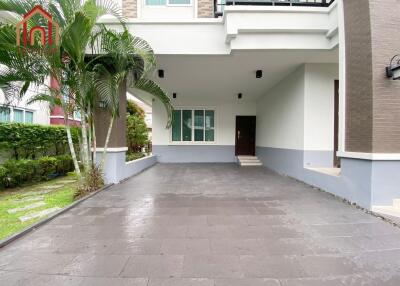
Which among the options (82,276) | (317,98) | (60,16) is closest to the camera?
(82,276)

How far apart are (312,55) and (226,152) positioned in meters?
6.71

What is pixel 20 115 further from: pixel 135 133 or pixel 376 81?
pixel 376 81

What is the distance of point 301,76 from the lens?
6.84 meters

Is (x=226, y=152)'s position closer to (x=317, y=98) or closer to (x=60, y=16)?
(x=317, y=98)

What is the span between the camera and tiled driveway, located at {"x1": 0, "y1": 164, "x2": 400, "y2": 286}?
2.23 meters

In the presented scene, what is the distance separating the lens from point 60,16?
4473 mm

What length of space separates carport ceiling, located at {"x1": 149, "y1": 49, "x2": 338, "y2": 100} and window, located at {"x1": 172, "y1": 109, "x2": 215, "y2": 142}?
1852mm

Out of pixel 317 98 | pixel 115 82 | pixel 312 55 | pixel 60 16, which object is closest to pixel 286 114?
pixel 317 98

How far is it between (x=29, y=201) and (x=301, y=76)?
726cm

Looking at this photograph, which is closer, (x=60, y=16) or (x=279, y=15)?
(x=60, y=16)

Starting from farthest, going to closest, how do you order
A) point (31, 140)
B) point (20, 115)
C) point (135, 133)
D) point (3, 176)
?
point (135, 133) < point (20, 115) < point (31, 140) < point (3, 176)

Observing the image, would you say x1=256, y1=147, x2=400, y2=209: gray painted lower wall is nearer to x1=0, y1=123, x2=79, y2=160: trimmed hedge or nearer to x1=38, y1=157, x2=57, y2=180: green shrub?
x1=0, y1=123, x2=79, y2=160: trimmed hedge

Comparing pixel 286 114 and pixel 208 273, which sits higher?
pixel 286 114

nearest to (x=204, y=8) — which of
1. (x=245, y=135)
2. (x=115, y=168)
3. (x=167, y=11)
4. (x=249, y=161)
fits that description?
(x=167, y=11)
